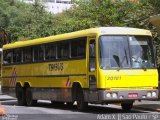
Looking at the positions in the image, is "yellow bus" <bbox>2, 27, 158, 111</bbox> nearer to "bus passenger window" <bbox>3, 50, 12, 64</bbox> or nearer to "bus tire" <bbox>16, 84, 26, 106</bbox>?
"bus tire" <bbox>16, 84, 26, 106</bbox>

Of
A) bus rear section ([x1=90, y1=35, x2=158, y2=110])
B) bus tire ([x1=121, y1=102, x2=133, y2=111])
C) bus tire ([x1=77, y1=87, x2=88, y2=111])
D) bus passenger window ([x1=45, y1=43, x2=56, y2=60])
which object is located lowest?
bus tire ([x1=121, y1=102, x2=133, y2=111])

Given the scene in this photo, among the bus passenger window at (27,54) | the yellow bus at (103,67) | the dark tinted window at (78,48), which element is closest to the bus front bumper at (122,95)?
the yellow bus at (103,67)

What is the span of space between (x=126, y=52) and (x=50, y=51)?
4.69m

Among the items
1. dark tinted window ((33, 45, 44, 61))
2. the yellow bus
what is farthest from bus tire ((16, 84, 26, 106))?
the yellow bus

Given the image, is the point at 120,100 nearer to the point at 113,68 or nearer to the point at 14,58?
the point at 113,68

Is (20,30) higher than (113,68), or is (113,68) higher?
(20,30)

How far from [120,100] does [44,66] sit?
5564mm

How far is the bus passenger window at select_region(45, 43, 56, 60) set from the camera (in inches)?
856

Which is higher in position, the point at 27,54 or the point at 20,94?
the point at 27,54

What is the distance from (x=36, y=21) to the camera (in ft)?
167

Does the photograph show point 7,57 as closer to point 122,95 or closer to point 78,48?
point 78,48

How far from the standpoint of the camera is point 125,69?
1823 centimetres

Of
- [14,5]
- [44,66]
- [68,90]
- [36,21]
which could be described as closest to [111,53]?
[68,90]

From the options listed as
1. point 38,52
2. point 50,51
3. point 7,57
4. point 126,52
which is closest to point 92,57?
point 126,52
